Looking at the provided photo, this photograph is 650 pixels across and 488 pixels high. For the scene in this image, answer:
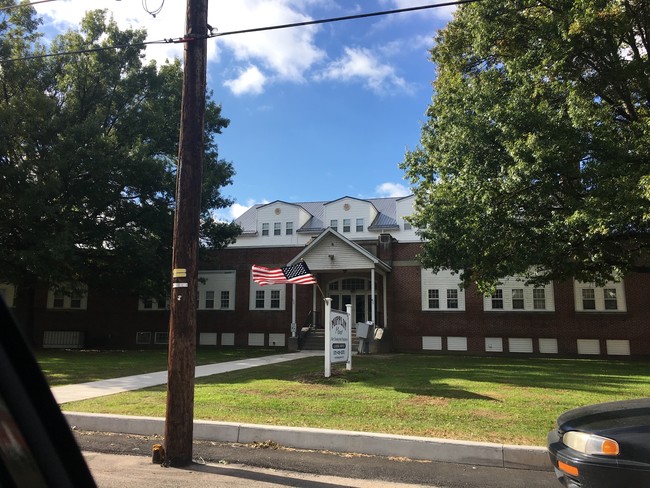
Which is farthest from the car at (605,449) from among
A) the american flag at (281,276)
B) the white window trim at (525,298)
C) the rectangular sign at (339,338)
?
the white window trim at (525,298)

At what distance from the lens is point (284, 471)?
6422 mm

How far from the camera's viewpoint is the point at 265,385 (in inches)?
482

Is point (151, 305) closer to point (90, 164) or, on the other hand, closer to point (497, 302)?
point (90, 164)

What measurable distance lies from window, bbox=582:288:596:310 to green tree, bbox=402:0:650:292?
6.94m

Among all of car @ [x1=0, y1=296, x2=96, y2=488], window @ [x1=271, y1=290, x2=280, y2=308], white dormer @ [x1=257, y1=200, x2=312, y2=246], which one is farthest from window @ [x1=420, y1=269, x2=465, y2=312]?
car @ [x1=0, y1=296, x2=96, y2=488]

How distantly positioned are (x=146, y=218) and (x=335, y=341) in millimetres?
16319

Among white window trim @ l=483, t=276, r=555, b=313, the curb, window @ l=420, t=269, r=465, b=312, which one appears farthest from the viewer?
window @ l=420, t=269, r=465, b=312

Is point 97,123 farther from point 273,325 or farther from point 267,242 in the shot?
point 267,242

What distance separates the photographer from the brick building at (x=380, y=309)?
26.6 metres

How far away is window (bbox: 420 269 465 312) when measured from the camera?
28.4 meters

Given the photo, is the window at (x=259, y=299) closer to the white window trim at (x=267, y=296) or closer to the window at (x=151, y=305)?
the white window trim at (x=267, y=296)

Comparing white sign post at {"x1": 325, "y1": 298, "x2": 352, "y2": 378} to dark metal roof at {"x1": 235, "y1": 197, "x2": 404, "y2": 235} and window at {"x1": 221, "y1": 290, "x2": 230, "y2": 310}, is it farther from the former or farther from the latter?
dark metal roof at {"x1": 235, "y1": 197, "x2": 404, "y2": 235}

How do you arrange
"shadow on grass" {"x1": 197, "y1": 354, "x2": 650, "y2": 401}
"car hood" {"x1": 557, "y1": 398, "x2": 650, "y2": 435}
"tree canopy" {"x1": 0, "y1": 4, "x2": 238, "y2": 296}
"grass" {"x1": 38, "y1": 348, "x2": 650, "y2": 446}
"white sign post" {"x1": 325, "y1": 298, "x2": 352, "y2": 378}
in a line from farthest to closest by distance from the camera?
"tree canopy" {"x1": 0, "y1": 4, "x2": 238, "y2": 296}, "white sign post" {"x1": 325, "y1": 298, "x2": 352, "y2": 378}, "shadow on grass" {"x1": 197, "y1": 354, "x2": 650, "y2": 401}, "grass" {"x1": 38, "y1": 348, "x2": 650, "y2": 446}, "car hood" {"x1": 557, "y1": 398, "x2": 650, "y2": 435}

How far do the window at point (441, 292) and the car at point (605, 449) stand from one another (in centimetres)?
2348
